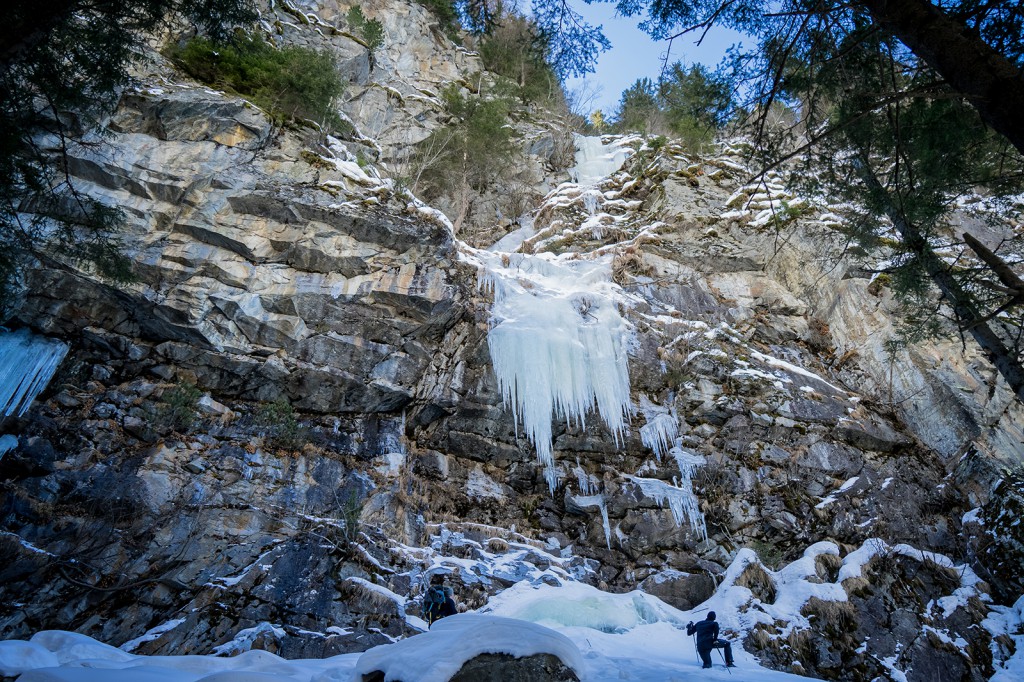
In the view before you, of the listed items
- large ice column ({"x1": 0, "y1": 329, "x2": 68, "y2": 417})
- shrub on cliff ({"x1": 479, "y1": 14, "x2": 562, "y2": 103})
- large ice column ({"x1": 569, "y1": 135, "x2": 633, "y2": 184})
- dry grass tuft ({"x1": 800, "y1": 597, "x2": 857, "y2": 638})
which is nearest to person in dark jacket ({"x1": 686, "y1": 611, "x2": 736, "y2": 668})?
dry grass tuft ({"x1": 800, "y1": 597, "x2": 857, "y2": 638})

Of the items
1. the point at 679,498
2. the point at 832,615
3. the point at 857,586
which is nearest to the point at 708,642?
the point at 832,615

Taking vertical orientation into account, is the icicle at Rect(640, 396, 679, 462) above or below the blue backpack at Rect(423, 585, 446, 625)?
above

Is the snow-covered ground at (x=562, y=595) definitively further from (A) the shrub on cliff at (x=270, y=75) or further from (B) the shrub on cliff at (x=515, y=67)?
(B) the shrub on cliff at (x=515, y=67)

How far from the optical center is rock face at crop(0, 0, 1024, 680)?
6441 mm

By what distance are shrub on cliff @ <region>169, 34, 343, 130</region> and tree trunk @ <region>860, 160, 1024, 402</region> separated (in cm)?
1074

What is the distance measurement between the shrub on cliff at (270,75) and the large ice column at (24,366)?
240 inches

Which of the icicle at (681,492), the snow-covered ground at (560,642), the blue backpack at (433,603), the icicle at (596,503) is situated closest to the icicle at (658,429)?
the icicle at (681,492)

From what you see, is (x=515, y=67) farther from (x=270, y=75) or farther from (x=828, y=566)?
(x=828, y=566)

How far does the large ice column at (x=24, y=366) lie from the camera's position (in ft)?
24.3

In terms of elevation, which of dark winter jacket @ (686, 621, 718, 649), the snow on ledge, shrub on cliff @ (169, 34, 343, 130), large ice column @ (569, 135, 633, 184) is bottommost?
the snow on ledge

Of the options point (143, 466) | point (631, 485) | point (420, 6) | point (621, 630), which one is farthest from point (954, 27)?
point (420, 6)

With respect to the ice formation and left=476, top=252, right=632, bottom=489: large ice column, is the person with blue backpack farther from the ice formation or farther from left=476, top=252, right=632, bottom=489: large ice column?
the ice formation

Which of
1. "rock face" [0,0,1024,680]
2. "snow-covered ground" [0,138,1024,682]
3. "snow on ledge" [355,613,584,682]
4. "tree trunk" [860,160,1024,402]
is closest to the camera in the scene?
"snow on ledge" [355,613,584,682]

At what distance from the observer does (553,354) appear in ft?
32.7
